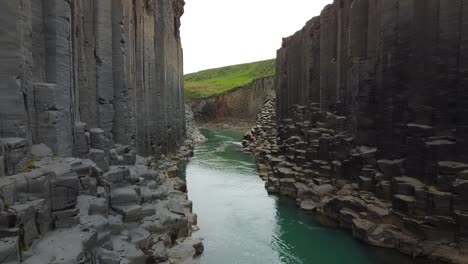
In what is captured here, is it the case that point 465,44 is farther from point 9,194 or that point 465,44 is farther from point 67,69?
point 9,194

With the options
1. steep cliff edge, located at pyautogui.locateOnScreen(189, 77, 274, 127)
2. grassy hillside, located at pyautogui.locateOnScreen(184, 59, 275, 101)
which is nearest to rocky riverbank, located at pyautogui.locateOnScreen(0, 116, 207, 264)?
steep cliff edge, located at pyautogui.locateOnScreen(189, 77, 274, 127)

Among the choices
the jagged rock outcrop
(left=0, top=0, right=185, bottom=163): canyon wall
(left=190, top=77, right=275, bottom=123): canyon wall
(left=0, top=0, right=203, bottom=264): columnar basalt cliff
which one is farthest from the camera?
(left=190, top=77, right=275, bottom=123): canyon wall

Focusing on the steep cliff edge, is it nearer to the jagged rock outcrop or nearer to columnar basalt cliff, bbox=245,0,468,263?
the jagged rock outcrop

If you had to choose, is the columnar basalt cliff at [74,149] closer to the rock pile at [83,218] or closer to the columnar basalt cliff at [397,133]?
the rock pile at [83,218]

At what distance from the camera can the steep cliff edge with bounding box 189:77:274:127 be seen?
72.1m

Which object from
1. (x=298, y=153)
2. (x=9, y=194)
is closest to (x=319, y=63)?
(x=298, y=153)

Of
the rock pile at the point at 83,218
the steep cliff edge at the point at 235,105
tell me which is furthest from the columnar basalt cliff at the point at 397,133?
the steep cliff edge at the point at 235,105

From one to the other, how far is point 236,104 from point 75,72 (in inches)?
2659

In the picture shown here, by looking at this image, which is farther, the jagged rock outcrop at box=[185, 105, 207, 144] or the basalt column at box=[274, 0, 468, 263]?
the jagged rock outcrop at box=[185, 105, 207, 144]

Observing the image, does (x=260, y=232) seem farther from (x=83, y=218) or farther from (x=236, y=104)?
(x=236, y=104)

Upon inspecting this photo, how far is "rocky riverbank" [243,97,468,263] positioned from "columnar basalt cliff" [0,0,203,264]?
21.2ft

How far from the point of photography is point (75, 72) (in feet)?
40.5

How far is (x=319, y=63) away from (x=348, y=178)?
10.4m

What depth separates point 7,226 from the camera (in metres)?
6.67
